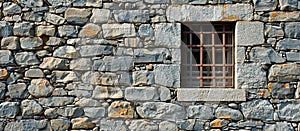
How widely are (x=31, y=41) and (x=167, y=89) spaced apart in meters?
1.56

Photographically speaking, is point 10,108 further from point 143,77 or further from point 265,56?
point 265,56

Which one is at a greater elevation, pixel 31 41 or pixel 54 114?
pixel 31 41

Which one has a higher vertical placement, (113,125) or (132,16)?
(132,16)

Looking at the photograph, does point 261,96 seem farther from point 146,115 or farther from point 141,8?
point 141,8

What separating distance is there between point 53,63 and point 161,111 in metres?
1.27

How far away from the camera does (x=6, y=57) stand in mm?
4363

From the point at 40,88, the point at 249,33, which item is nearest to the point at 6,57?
the point at 40,88

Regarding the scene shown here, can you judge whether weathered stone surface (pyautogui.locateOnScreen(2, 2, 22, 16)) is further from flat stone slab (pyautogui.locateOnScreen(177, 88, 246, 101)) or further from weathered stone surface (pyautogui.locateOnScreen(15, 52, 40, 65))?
flat stone slab (pyautogui.locateOnScreen(177, 88, 246, 101))

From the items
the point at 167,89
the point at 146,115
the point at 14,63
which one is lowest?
the point at 146,115

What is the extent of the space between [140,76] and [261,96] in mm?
1299

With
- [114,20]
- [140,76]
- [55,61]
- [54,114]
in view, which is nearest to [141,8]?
[114,20]

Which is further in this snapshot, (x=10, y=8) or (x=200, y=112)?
(x=10, y=8)

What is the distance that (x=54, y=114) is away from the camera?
4.34 meters

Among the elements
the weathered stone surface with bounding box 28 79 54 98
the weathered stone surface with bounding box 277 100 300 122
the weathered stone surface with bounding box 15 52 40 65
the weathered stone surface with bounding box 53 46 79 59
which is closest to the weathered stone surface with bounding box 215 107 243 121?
the weathered stone surface with bounding box 277 100 300 122
